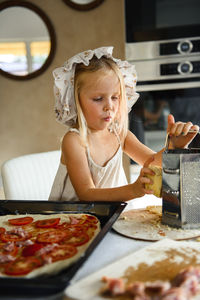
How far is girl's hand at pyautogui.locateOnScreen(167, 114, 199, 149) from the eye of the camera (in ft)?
3.76

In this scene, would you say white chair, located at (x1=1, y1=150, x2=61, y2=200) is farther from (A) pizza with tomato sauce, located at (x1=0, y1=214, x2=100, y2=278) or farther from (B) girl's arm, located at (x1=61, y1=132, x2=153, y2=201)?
(A) pizza with tomato sauce, located at (x1=0, y1=214, x2=100, y2=278)

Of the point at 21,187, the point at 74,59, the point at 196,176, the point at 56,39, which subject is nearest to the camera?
the point at 196,176

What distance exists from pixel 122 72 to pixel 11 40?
1623 millimetres

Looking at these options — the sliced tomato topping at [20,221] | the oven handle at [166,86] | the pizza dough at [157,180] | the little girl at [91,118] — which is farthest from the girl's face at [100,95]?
the oven handle at [166,86]

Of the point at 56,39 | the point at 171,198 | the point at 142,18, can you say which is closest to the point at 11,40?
the point at 56,39

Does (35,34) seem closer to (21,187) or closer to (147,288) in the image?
(21,187)

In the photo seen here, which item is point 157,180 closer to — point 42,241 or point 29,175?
point 42,241

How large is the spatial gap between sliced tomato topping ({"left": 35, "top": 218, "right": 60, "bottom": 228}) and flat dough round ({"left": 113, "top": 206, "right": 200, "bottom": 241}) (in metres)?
0.17

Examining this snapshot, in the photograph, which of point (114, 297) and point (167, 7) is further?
point (167, 7)

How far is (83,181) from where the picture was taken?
1340mm

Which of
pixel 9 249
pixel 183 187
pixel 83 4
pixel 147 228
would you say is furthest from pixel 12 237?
pixel 83 4

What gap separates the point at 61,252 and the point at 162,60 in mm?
1945

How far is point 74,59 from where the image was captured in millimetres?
1401

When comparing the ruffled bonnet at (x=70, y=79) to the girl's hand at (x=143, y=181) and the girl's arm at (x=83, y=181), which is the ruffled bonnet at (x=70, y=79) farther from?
the girl's hand at (x=143, y=181)
